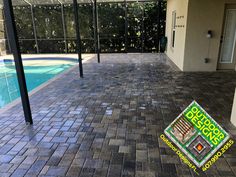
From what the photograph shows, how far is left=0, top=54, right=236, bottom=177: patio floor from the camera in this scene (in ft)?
6.89

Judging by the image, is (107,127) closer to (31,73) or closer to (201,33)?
(201,33)

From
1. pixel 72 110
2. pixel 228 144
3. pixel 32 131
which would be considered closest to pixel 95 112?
pixel 72 110

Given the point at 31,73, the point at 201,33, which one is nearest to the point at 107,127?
the point at 201,33

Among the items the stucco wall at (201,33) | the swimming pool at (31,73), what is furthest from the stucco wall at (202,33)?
the swimming pool at (31,73)

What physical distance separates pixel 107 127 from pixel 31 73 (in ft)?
20.3

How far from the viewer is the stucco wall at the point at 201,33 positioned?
5.53m

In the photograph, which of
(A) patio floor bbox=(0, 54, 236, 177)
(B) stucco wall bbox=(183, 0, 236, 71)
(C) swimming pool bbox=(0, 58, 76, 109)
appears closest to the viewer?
(A) patio floor bbox=(0, 54, 236, 177)

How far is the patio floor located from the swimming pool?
149 centimetres

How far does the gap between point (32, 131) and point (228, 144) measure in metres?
2.66

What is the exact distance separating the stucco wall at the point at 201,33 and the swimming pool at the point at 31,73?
4.69m

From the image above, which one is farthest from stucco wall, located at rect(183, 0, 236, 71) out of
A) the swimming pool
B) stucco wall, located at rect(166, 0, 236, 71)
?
the swimming pool

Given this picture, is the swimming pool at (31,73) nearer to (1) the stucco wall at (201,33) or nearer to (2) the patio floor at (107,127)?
(2) the patio floor at (107,127)

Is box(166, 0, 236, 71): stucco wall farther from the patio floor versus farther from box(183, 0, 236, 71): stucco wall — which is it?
the patio floor

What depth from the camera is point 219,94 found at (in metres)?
4.08
